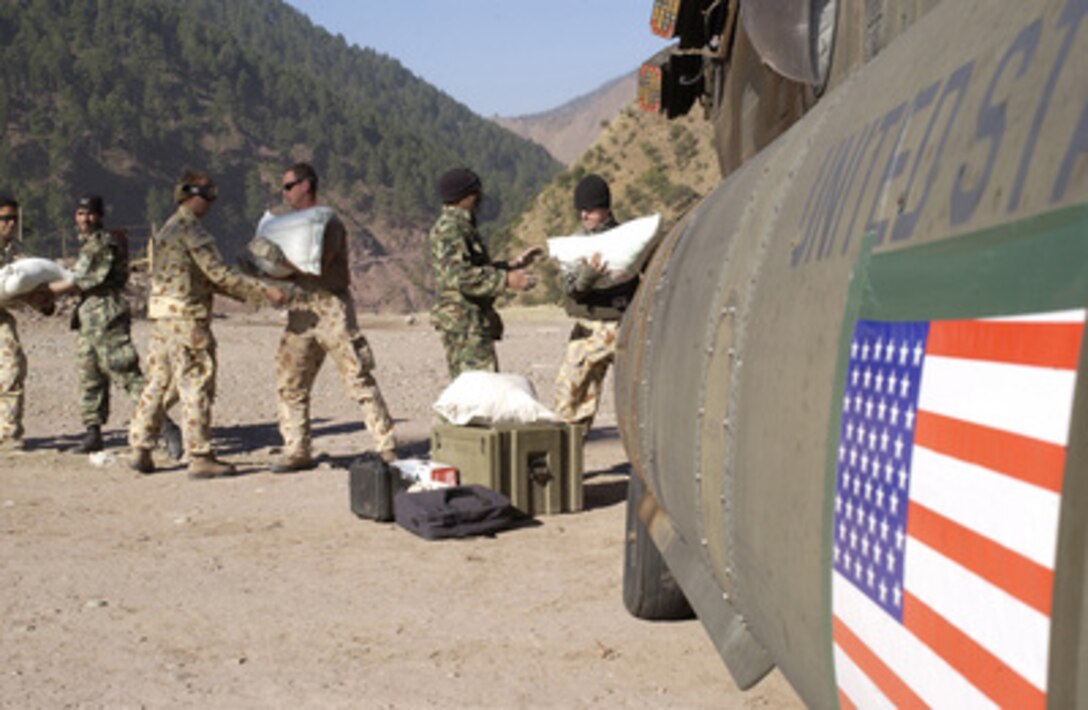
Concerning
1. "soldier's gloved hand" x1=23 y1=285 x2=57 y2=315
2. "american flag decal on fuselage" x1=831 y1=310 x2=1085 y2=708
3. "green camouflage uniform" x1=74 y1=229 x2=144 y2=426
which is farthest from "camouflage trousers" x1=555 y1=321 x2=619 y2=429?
"american flag decal on fuselage" x1=831 y1=310 x2=1085 y2=708

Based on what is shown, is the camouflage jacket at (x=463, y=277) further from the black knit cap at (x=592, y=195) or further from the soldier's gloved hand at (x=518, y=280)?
the black knit cap at (x=592, y=195)

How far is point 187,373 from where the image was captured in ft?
27.4

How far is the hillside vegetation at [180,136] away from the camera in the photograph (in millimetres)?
84812

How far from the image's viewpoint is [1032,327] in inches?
50.3

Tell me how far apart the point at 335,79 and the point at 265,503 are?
547 ft

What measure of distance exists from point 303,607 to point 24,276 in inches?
217

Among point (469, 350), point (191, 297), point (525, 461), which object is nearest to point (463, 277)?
point (469, 350)

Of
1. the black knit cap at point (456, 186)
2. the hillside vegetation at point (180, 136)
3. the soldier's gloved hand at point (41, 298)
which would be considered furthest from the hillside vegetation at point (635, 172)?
the black knit cap at point (456, 186)

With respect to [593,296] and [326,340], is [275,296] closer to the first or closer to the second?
[326,340]

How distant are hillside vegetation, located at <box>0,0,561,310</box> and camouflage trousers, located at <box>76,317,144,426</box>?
63.3 meters

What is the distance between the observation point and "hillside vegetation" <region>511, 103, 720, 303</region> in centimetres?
6775

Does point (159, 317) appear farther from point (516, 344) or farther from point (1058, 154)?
point (516, 344)

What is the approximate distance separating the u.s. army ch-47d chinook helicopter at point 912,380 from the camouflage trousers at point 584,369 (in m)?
4.26

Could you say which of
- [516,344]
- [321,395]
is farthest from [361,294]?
[321,395]
